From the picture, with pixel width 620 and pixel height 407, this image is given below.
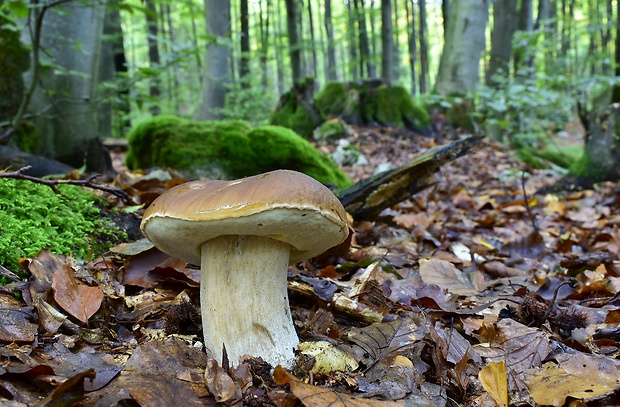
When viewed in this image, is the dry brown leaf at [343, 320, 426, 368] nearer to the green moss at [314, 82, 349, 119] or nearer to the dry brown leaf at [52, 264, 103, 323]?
the dry brown leaf at [52, 264, 103, 323]

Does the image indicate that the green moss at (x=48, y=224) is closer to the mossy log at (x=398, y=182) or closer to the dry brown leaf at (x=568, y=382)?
the mossy log at (x=398, y=182)

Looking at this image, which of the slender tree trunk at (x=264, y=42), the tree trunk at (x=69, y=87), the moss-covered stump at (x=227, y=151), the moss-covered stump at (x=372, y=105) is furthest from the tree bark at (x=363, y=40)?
the tree trunk at (x=69, y=87)

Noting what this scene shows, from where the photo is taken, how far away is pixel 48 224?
7.69ft

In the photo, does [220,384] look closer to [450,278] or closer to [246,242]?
[246,242]

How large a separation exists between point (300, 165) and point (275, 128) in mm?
631

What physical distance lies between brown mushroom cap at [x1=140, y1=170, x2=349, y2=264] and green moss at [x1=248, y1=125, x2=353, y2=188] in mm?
3401

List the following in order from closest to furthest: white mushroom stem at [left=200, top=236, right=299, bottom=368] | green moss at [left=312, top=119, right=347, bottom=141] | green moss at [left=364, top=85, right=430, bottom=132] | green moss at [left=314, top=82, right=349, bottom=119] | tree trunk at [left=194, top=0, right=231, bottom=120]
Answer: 1. white mushroom stem at [left=200, top=236, right=299, bottom=368]
2. green moss at [left=312, top=119, right=347, bottom=141]
3. green moss at [left=314, top=82, right=349, bottom=119]
4. green moss at [left=364, top=85, right=430, bottom=132]
5. tree trunk at [left=194, top=0, right=231, bottom=120]

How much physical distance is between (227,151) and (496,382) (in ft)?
14.1

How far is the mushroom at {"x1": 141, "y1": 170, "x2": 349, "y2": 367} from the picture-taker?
1462 millimetres

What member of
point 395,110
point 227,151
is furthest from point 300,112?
point 227,151

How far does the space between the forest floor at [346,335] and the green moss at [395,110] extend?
305 inches

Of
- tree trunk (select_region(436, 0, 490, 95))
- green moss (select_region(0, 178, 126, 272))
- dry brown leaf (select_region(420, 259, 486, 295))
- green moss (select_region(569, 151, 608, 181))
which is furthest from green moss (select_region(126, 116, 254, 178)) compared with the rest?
tree trunk (select_region(436, 0, 490, 95))

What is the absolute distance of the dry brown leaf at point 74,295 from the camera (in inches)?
70.9

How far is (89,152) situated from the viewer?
4.98 meters
